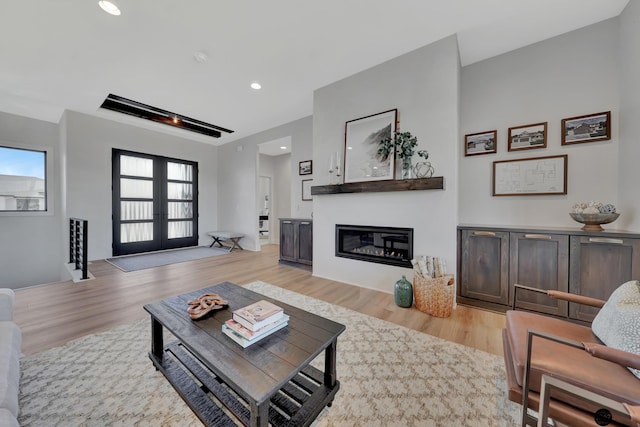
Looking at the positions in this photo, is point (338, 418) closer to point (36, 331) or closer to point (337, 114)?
point (36, 331)

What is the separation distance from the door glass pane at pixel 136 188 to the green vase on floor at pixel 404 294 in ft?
19.7

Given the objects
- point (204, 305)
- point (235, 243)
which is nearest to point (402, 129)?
point (204, 305)

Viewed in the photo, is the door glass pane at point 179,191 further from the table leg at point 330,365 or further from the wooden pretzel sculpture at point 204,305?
the table leg at point 330,365

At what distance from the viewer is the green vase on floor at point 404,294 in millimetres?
2670

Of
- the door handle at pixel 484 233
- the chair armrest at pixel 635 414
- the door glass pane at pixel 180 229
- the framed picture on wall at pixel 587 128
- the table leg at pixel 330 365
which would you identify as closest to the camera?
the chair armrest at pixel 635 414

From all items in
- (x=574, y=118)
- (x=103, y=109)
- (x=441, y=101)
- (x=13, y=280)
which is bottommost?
(x=13, y=280)

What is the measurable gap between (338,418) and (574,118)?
365 centimetres

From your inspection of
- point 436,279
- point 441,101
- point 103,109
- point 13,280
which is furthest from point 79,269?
point 441,101

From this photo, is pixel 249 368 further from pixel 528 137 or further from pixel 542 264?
pixel 528 137

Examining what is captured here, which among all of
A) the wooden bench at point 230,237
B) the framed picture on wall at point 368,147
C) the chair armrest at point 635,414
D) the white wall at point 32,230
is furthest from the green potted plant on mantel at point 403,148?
the white wall at point 32,230

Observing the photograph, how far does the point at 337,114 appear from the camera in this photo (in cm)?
353

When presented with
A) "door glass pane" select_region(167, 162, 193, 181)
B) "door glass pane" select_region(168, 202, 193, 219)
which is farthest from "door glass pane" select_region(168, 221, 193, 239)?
"door glass pane" select_region(167, 162, 193, 181)

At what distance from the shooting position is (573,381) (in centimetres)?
97

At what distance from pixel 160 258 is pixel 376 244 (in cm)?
460
